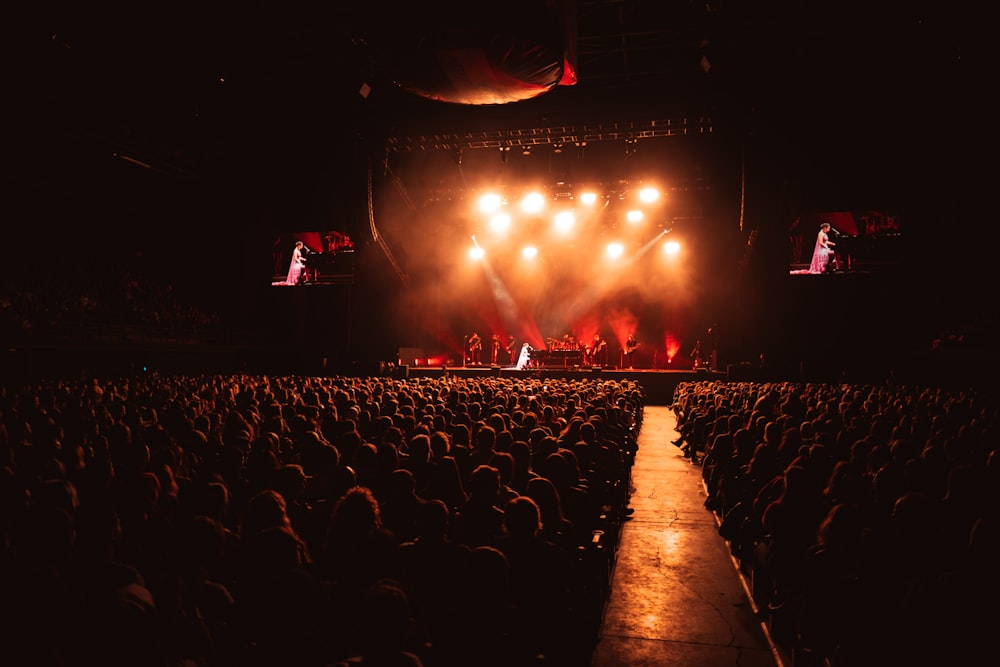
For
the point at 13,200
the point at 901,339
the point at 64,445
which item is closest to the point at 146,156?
the point at 13,200

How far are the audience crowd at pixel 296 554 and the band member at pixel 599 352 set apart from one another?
21736 mm

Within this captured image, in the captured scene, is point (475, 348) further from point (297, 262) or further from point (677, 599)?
point (677, 599)

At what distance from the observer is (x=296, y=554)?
308cm

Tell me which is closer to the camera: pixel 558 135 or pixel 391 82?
pixel 391 82

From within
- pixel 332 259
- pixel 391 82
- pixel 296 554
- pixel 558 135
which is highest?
pixel 391 82

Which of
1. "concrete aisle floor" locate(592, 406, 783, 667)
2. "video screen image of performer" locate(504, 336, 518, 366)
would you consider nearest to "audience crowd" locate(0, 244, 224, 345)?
"video screen image of performer" locate(504, 336, 518, 366)

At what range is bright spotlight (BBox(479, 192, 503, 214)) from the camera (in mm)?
21062

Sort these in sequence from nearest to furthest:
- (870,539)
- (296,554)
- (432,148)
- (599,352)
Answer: (296,554), (870,539), (432,148), (599,352)

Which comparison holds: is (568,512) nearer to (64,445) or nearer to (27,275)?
(64,445)

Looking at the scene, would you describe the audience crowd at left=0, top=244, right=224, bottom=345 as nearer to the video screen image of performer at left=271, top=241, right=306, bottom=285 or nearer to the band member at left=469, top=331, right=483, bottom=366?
the video screen image of performer at left=271, top=241, right=306, bottom=285

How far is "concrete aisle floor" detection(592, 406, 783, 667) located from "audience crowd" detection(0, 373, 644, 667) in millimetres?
335

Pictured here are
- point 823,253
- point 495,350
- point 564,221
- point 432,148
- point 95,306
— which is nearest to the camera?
point 432,148

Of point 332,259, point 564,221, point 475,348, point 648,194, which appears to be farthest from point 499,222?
point 475,348

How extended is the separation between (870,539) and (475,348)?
26.8 m
